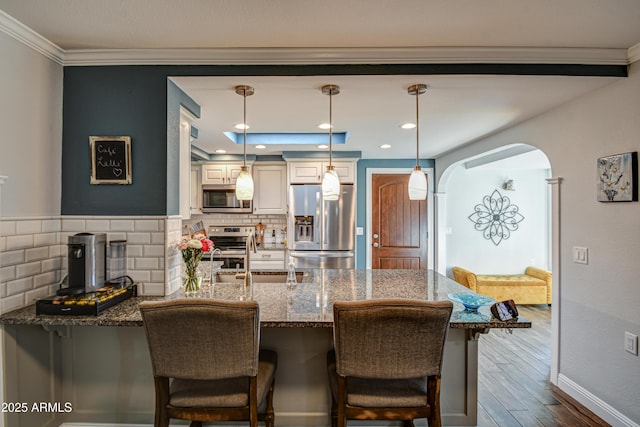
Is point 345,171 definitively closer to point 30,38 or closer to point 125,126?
point 125,126

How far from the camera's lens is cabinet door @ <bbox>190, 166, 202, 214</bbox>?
4949 mm

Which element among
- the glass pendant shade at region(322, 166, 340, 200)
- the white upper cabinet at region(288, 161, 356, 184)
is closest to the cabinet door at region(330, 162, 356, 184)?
the white upper cabinet at region(288, 161, 356, 184)

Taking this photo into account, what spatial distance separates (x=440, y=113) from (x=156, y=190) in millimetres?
2280

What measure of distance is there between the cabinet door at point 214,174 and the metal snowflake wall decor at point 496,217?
4.06 m

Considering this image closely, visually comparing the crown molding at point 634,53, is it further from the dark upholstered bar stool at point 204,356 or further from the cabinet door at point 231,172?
the cabinet door at point 231,172

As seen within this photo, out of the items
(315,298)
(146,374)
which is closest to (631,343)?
(315,298)

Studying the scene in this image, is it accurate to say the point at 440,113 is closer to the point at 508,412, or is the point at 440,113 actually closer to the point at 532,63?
the point at 532,63

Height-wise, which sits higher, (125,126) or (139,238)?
(125,126)

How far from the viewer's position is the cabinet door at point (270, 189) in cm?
498

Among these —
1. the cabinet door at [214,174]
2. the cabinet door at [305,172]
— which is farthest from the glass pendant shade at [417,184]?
the cabinet door at [214,174]

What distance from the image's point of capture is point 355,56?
6.61 feet

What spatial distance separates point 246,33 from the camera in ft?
6.04

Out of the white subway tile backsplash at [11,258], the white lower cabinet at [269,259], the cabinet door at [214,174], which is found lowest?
the white lower cabinet at [269,259]

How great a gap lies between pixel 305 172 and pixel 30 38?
3.24 m
